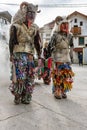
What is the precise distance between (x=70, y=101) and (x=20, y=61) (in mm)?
1271

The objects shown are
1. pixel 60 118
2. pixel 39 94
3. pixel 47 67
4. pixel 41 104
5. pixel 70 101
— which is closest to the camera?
pixel 60 118

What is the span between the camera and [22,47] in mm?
A: 4289

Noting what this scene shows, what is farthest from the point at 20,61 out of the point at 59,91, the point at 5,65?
the point at 5,65

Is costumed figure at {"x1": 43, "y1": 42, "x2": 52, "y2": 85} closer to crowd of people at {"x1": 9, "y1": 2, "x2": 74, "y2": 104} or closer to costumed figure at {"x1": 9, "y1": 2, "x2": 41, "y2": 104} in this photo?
crowd of people at {"x1": 9, "y1": 2, "x2": 74, "y2": 104}

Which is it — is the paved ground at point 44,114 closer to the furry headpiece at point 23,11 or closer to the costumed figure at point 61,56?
the costumed figure at point 61,56

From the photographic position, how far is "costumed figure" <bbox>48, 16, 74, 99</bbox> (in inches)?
197

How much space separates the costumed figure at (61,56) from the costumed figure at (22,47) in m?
0.72

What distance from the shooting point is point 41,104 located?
4570mm

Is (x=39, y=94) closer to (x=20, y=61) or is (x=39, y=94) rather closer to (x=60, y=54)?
(x=60, y=54)

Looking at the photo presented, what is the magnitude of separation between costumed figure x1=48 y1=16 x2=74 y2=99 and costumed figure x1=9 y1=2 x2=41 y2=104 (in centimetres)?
72

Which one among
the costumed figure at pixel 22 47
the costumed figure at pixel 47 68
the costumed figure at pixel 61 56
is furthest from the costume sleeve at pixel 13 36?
the costumed figure at pixel 47 68

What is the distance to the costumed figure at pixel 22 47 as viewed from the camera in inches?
168

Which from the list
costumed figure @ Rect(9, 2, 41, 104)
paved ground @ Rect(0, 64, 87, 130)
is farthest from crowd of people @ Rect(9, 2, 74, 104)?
paved ground @ Rect(0, 64, 87, 130)

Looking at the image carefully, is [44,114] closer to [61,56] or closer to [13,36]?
[13,36]
